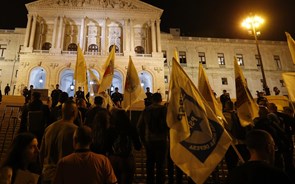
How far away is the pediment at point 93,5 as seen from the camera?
37.9 m

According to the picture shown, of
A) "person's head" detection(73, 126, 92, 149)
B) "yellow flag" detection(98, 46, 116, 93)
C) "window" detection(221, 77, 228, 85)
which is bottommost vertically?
"person's head" detection(73, 126, 92, 149)

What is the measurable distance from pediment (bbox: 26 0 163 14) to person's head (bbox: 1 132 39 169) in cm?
3900

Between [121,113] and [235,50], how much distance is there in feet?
147

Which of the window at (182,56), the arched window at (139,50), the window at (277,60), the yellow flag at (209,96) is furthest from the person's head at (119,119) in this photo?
the window at (277,60)

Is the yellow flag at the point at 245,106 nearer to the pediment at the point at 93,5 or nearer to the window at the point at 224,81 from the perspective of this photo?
the pediment at the point at 93,5

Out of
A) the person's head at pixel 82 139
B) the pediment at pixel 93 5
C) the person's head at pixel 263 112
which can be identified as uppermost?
the pediment at pixel 93 5

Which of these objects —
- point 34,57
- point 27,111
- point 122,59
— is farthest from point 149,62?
point 27,111

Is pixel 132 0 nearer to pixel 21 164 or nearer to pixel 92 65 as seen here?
pixel 92 65

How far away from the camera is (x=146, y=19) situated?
40.3 meters

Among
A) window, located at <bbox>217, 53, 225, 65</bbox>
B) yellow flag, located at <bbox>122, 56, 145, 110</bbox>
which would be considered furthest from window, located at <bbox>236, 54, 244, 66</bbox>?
yellow flag, located at <bbox>122, 56, 145, 110</bbox>

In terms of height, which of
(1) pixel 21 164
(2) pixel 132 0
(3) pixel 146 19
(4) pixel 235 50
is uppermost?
→ (2) pixel 132 0

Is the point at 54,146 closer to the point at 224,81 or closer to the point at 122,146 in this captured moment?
the point at 122,146

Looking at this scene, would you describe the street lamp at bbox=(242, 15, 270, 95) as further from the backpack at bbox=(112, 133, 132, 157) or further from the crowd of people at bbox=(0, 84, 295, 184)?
the backpack at bbox=(112, 133, 132, 157)

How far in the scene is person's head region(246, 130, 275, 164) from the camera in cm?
273
